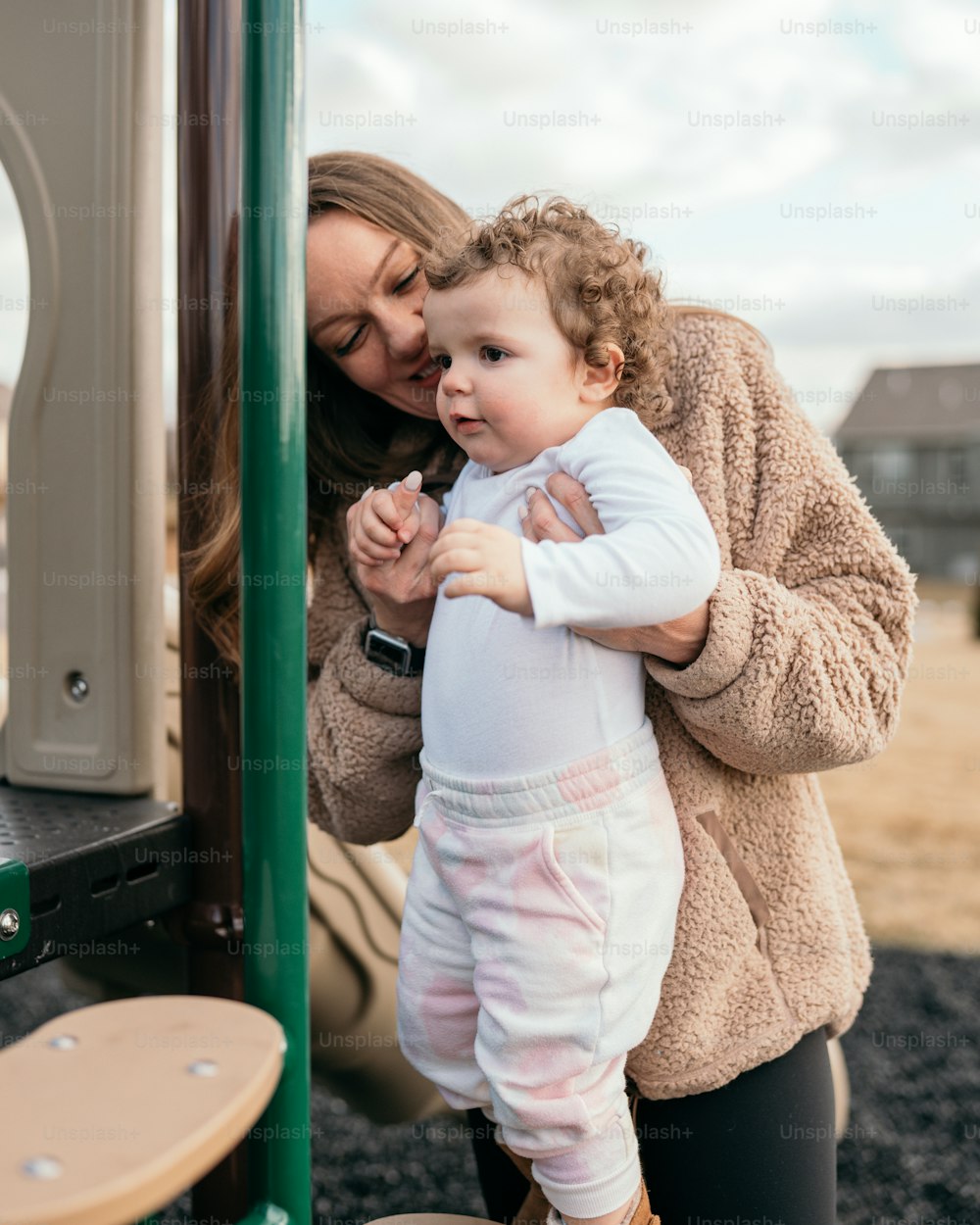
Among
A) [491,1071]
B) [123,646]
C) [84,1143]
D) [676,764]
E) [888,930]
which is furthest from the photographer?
[888,930]

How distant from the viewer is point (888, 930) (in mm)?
4809

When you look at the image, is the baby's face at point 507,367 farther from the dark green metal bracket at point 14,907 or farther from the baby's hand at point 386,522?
the dark green metal bracket at point 14,907

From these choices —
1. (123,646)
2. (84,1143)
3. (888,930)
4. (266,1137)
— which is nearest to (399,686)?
(123,646)

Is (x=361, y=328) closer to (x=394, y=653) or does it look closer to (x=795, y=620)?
(x=394, y=653)

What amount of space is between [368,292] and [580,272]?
0.34m

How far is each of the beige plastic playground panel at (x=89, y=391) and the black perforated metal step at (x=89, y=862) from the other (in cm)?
8

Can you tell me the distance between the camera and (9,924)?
122 cm

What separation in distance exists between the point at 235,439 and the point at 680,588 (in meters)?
0.65

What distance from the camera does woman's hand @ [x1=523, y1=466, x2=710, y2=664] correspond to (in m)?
1.13

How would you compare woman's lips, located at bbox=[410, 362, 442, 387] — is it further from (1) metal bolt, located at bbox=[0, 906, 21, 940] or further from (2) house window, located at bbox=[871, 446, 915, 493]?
(2) house window, located at bbox=[871, 446, 915, 493]

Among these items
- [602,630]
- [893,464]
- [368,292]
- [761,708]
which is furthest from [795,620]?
[893,464]

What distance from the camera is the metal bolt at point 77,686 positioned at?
5.29 feet

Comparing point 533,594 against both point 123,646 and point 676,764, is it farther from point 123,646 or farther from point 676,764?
point 123,646

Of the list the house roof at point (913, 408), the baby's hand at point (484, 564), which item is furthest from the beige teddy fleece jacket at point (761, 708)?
the house roof at point (913, 408)
